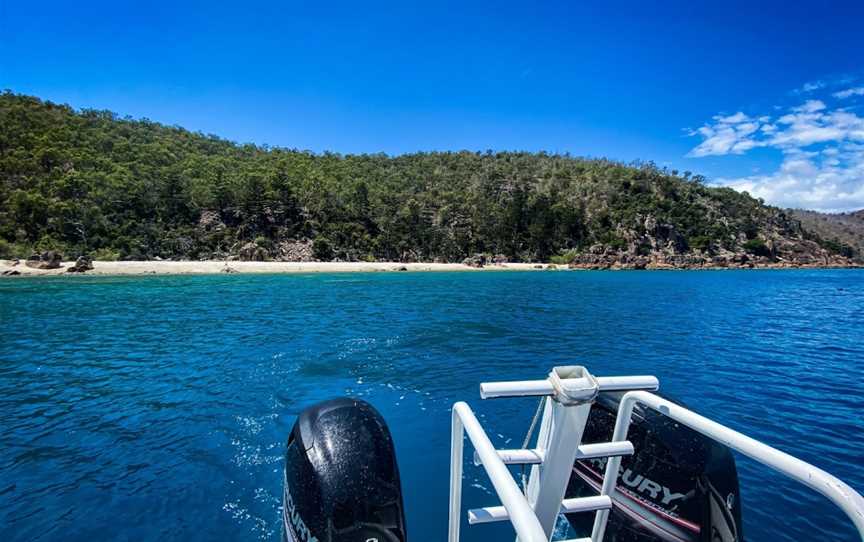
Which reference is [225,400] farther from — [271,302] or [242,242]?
[242,242]

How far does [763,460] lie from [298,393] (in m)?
8.96

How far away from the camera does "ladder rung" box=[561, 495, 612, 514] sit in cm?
214

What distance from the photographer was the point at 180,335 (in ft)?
50.1

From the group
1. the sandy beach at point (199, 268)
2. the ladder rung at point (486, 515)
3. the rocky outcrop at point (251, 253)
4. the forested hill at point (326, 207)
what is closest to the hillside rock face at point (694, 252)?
the forested hill at point (326, 207)

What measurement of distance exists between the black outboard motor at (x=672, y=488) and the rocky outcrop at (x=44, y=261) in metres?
64.7

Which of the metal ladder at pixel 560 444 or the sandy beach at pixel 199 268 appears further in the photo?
the sandy beach at pixel 199 268

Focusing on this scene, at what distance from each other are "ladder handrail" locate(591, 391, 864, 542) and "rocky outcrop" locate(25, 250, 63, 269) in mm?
64983

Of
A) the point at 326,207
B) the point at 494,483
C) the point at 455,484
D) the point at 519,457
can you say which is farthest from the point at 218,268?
the point at 494,483

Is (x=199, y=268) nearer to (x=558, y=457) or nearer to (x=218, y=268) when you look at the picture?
(x=218, y=268)

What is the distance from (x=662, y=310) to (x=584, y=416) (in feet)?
82.7

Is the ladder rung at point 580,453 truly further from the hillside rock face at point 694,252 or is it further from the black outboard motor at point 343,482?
the hillside rock face at point 694,252

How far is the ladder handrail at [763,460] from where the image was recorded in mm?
1339

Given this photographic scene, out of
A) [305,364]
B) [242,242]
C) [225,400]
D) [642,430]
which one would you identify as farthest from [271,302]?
[242,242]

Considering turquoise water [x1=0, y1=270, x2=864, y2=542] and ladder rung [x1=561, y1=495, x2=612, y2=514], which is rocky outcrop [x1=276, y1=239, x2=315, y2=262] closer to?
turquoise water [x1=0, y1=270, x2=864, y2=542]
